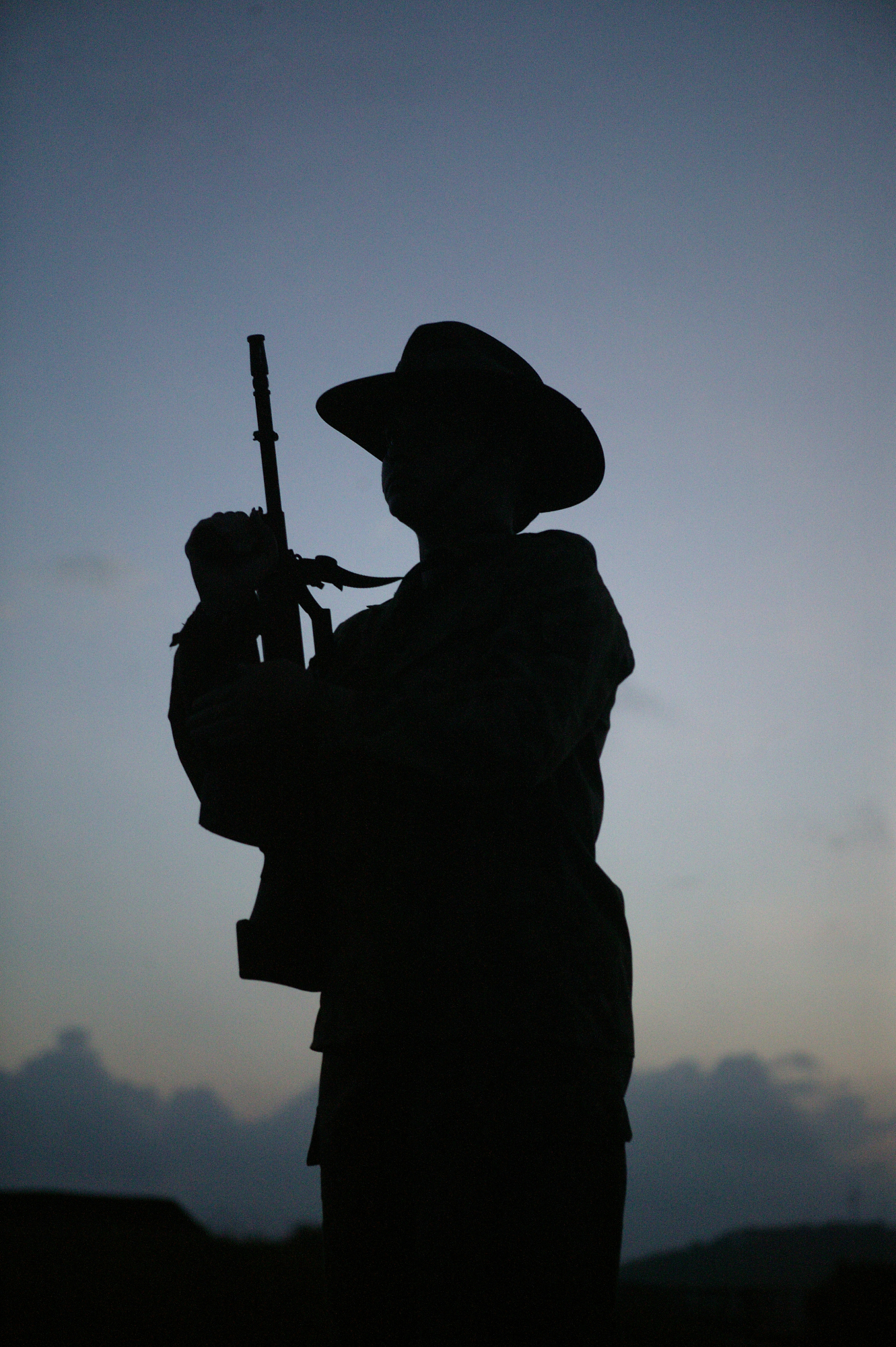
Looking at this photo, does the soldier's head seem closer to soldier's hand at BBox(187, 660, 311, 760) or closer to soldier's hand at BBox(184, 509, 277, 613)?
soldier's hand at BBox(184, 509, 277, 613)

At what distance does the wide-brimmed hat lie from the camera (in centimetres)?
389

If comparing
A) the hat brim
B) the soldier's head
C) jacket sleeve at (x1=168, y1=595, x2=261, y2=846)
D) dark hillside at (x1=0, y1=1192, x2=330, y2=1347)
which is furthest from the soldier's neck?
dark hillside at (x1=0, y1=1192, x2=330, y2=1347)

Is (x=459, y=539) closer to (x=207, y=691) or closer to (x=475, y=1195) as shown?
(x=207, y=691)

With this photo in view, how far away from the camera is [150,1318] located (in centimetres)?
1234

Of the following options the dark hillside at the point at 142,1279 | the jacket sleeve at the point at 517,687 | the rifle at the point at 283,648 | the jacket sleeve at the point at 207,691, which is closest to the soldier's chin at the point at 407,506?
the rifle at the point at 283,648

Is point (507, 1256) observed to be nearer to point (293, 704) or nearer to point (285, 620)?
point (293, 704)

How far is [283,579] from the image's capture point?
3.72m

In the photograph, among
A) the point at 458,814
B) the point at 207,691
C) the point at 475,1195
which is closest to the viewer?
the point at 475,1195

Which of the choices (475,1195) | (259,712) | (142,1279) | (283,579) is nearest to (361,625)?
(283,579)

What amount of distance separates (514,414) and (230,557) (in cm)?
108

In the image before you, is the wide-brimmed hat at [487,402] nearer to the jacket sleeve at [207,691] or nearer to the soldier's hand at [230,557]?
the soldier's hand at [230,557]

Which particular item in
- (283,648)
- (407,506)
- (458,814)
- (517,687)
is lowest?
(458,814)

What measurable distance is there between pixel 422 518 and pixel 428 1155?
6.41 ft

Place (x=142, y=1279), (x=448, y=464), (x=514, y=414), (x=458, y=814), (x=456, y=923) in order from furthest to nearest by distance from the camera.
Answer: (x=142, y=1279)
(x=514, y=414)
(x=448, y=464)
(x=458, y=814)
(x=456, y=923)
